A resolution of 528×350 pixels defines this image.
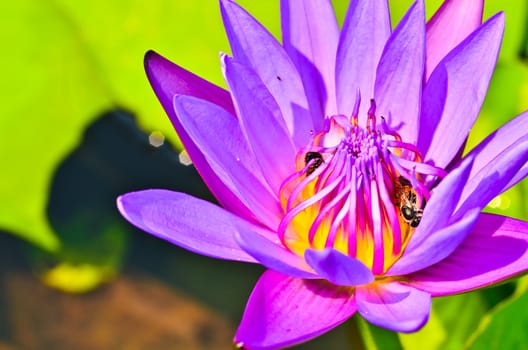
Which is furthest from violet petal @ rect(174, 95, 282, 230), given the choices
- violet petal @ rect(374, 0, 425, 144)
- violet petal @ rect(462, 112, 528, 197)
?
violet petal @ rect(462, 112, 528, 197)

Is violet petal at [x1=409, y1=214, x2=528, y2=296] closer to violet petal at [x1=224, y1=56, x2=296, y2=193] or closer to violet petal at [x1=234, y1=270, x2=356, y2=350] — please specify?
violet petal at [x1=234, y1=270, x2=356, y2=350]

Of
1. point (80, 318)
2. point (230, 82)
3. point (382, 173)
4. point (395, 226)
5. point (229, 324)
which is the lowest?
point (229, 324)

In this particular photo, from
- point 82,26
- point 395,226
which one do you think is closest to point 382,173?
point 395,226

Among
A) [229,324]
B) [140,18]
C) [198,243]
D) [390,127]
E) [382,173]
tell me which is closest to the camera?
[198,243]

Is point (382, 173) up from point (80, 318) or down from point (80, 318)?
up

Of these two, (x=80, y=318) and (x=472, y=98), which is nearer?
(x=472, y=98)

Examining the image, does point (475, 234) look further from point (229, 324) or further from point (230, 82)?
point (229, 324)
